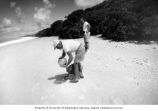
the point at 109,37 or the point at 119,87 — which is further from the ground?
the point at 109,37

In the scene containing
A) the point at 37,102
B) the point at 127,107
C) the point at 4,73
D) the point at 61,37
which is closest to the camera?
the point at 127,107

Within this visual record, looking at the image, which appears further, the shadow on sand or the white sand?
the shadow on sand

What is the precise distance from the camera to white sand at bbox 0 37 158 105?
3.52 m

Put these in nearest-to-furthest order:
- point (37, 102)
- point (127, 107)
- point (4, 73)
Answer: point (127, 107)
point (37, 102)
point (4, 73)

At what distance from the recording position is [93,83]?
403 centimetres

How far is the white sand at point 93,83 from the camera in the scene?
3.52 m

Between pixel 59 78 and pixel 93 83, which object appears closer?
pixel 93 83

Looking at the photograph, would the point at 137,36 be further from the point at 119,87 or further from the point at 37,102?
the point at 37,102

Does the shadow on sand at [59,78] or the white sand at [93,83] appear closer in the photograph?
the white sand at [93,83]

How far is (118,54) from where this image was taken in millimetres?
6254

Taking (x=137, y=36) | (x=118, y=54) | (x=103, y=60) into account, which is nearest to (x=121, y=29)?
(x=137, y=36)

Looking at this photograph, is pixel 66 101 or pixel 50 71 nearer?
pixel 66 101

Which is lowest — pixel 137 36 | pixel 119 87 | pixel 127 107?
pixel 127 107

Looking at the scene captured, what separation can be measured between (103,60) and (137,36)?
318 cm
